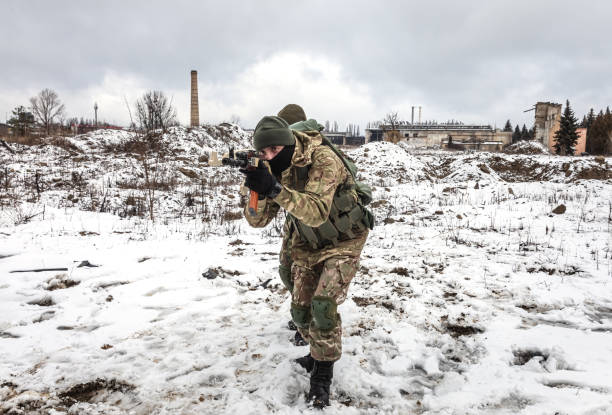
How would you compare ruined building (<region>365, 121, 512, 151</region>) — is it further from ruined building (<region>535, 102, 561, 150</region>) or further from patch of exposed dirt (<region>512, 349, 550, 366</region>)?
patch of exposed dirt (<region>512, 349, 550, 366</region>)

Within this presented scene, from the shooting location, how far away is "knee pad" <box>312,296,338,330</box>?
7.27ft

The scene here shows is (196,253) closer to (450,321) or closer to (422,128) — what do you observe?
(450,321)

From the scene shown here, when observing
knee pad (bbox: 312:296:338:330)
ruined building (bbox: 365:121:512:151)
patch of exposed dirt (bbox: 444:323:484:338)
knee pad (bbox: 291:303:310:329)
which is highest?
ruined building (bbox: 365:121:512:151)

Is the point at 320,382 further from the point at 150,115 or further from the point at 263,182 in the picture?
the point at 150,115

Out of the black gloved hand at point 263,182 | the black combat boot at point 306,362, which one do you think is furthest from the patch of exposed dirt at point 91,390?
the black gloved hand at point 263,182

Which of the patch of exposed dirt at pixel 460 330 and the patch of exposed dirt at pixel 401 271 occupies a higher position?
the patch of exposed dirt at pixel 401 271

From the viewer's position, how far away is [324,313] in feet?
7.27

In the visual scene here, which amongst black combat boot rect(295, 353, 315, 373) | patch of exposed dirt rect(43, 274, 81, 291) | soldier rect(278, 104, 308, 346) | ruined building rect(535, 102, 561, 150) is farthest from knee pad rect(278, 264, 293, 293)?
ruined building rect(535, 102, 561, 150)

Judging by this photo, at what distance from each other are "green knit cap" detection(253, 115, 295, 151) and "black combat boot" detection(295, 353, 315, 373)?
1.78 meters

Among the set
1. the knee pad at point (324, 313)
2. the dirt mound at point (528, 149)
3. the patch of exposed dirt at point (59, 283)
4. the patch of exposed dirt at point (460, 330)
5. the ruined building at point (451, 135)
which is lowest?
the patch of exposed dirt at point (460, 330)

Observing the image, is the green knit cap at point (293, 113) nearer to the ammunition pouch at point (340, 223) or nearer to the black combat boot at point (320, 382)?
the ammunition pouch at point (340, 223)

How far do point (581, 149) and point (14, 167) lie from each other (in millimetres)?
60897

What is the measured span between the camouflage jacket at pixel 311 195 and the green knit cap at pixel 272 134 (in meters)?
0.13

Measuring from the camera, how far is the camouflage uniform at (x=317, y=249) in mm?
1936
